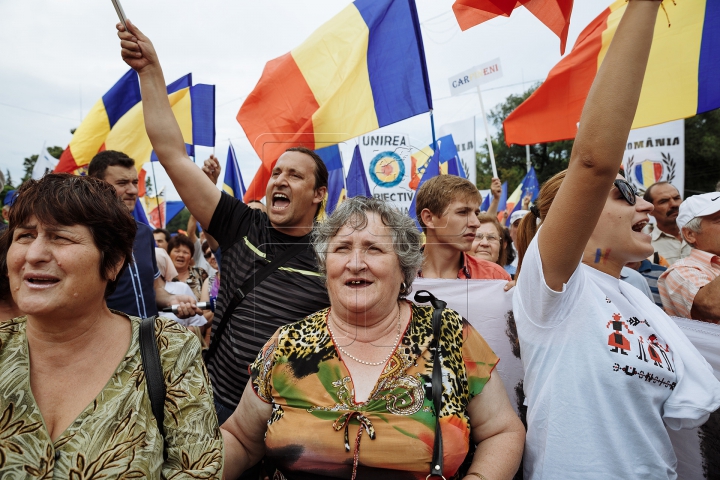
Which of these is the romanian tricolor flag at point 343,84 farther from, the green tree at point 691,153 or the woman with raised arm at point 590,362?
the green tree at point 691,153

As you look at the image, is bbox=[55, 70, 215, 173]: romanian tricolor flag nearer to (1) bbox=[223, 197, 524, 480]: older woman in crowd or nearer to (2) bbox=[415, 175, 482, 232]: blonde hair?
(2) bbox=[415, 175, 482, 232]: blonde hair

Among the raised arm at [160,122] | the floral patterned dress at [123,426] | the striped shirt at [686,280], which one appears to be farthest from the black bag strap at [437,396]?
the striped shirt at [686,280]

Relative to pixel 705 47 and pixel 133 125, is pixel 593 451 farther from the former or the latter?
pixel 133 125

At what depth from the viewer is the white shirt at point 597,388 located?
5.16ft

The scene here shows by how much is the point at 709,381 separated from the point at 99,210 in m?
2.06

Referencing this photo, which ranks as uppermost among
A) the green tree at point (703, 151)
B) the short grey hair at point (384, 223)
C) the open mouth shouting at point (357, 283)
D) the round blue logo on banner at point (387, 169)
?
the round blue logo on banner at point (387, 169)

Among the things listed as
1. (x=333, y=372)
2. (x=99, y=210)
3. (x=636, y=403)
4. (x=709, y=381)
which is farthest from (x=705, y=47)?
(x=99, y=210)

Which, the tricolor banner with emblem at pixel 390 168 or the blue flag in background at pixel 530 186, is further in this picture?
the blue flag in background at pixel 530 186

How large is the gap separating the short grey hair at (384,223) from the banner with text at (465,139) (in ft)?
17.9

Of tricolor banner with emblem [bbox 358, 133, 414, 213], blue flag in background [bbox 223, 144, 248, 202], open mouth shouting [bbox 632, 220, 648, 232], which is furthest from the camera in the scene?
blue flag in background [bbox 223, 144, 248, 202]

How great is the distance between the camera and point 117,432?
1.39 metres

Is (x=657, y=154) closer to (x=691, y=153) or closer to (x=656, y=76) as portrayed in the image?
(x=656, y=76)

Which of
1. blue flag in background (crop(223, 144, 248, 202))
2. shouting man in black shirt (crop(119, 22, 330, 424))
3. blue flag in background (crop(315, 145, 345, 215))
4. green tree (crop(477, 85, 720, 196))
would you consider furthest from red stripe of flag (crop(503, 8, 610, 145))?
green tree (crop(477, 85, 720, 196))

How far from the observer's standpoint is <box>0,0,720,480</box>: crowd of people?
137cm
